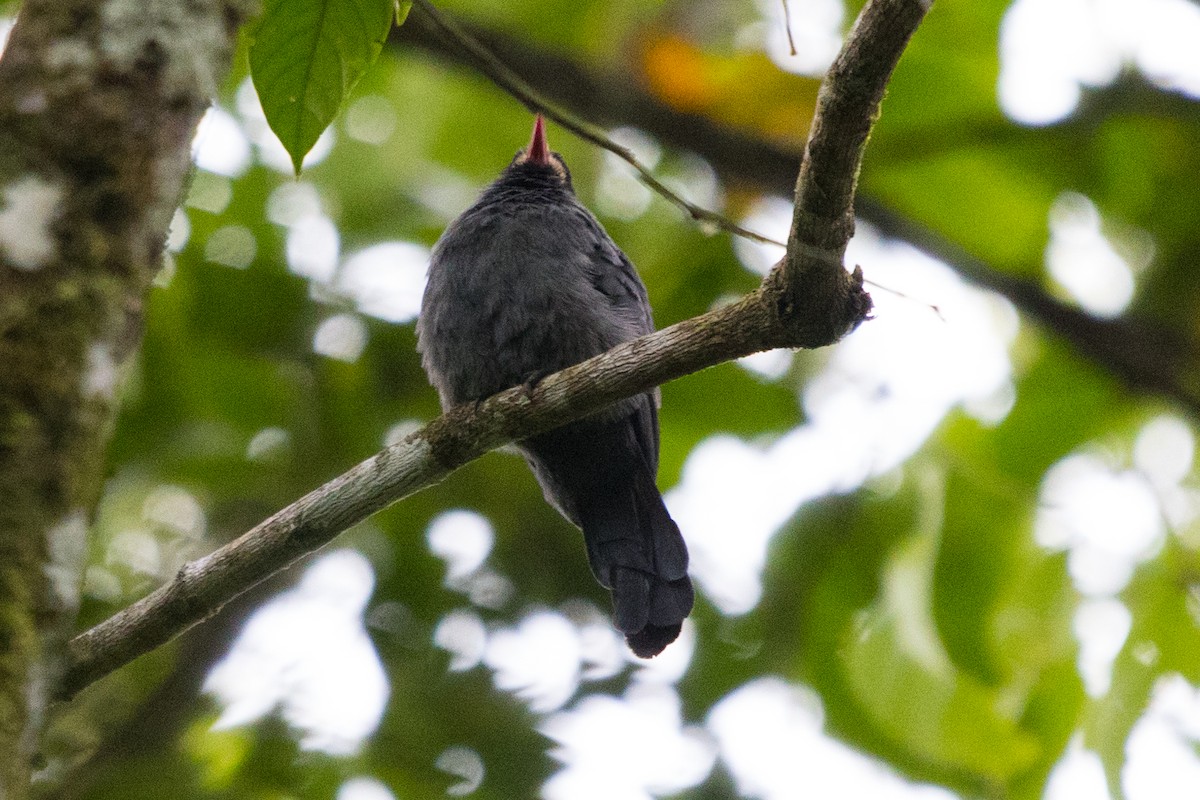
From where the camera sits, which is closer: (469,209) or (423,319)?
(423,319)

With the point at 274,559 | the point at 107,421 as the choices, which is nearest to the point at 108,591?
the point at 274,559

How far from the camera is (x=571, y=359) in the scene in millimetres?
4227

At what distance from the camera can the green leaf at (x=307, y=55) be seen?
8.32 feet

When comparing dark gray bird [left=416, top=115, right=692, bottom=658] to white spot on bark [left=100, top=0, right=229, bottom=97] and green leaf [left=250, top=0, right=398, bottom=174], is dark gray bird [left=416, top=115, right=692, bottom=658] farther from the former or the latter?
white spot on bark [left=100, top=0, right=229, bottom=97]

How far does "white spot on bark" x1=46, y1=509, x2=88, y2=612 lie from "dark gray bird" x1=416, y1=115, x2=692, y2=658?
7.49 ft

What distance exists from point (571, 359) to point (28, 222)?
244 centimetres

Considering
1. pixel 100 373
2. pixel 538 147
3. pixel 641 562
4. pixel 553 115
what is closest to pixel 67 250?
pixel 100 373

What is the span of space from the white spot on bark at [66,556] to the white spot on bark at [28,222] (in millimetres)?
377

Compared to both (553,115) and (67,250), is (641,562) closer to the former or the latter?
(553,115)

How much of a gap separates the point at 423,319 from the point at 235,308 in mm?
963

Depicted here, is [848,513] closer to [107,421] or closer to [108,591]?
[108,591]

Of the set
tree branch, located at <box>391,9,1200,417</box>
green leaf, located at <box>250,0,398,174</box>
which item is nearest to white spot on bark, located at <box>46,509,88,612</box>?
green leaf, located at <box>250,0,398,174</box>

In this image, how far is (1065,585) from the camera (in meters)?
5.24

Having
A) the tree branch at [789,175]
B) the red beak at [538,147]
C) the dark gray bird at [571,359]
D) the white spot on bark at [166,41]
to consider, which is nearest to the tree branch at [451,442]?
the dark gray bird at [571,359]
